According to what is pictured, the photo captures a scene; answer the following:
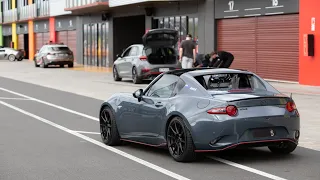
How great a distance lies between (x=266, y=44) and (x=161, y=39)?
393 centimetres

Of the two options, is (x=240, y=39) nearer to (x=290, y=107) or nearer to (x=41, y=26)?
(x=290, y=107)

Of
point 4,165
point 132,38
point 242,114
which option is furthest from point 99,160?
point 132,38

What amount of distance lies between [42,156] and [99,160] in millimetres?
870

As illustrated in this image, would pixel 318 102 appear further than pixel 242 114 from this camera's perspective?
Yes

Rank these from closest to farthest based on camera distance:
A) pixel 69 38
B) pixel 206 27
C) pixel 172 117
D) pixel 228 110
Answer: pixel 228 110
pixel 172 117
pixel 206 27
pixel 69 38

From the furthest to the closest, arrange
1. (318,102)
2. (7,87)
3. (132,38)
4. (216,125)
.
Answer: (132,38) < (7,87) < (318,102) < (216,125)

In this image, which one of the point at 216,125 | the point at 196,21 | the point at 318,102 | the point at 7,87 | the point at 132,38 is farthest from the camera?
the point at 132,38

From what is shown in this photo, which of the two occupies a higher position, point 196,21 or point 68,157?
point 196,21

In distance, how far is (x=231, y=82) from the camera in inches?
376

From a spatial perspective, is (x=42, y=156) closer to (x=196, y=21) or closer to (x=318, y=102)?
(x=318, y=102)

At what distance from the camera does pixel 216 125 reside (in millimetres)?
8531

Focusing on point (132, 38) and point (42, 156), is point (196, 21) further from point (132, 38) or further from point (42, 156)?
point (42, 156)

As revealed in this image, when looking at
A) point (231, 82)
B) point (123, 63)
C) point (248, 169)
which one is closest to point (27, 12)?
point (123, 63)

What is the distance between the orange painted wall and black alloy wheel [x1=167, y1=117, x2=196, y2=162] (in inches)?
592
